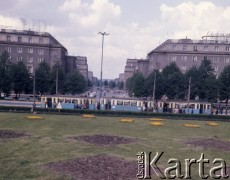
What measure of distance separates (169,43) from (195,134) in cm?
7201

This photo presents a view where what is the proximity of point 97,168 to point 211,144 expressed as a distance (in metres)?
11.6

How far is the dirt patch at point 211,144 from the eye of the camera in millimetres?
21908

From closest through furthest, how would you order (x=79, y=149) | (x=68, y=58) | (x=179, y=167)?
(x=179, y=167) → (x=79, y=149) → (x=68, y=58)

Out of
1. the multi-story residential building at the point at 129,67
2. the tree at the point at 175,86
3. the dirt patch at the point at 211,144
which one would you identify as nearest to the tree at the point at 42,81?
the tree at the point at 175,86

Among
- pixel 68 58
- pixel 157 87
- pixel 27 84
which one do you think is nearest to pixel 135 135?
pixel 157 87

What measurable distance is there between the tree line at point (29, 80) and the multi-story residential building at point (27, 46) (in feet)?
68.4

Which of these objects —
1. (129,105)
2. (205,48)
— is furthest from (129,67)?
(129,105)

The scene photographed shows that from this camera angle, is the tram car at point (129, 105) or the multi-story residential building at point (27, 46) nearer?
the tram car at point (129, 105)

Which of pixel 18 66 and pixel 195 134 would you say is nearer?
pixel 195 134

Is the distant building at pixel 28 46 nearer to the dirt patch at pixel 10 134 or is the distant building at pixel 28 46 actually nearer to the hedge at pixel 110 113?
the hedge at pixel 110 113

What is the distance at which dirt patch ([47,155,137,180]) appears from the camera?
1359cm

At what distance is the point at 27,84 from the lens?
220ft

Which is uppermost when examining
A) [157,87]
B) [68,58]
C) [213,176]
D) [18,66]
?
[68,58]

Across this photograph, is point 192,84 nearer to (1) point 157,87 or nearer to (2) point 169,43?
(1) point 157,87
